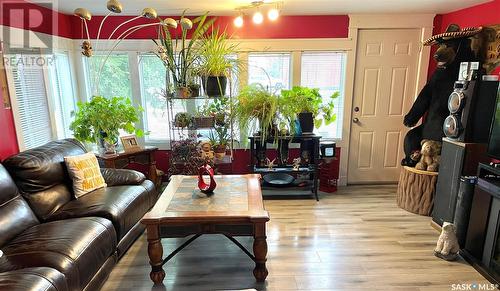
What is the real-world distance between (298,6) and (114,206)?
2779 millimetres

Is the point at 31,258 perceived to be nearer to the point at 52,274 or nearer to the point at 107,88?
the point at 52,274

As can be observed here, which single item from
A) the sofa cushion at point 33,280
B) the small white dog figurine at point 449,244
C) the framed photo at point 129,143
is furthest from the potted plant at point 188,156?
the small white dog figurine at point 449,244

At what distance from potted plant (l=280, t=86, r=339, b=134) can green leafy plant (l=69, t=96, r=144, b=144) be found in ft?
6.12

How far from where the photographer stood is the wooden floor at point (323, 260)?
2.13 meters

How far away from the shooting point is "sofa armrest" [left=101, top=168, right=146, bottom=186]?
289 centimetres

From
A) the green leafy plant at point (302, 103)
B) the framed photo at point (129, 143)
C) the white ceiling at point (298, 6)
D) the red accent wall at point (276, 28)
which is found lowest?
the framed photo at point (129, 143)

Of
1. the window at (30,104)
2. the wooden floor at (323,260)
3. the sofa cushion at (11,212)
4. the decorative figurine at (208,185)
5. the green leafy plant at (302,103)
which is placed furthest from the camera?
the green leafy plant at (302,103)

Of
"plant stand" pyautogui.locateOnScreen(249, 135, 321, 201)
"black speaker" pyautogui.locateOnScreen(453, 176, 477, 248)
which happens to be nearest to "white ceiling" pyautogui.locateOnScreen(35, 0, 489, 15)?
"plant stand" pyautogui.locateOnScreen(249, 135, 321, 201)

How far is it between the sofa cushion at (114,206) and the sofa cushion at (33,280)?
69 centimetres

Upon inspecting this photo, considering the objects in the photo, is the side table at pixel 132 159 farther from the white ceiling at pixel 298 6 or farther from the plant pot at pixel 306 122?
the plant pot at pixel 306 122

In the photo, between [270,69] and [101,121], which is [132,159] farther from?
[270,69]

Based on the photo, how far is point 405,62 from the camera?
387cm

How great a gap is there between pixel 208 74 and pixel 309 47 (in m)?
1.46

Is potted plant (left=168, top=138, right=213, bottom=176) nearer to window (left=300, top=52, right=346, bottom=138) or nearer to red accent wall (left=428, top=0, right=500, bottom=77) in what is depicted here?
window (left=300, top=52, right=346, bottom=138)
